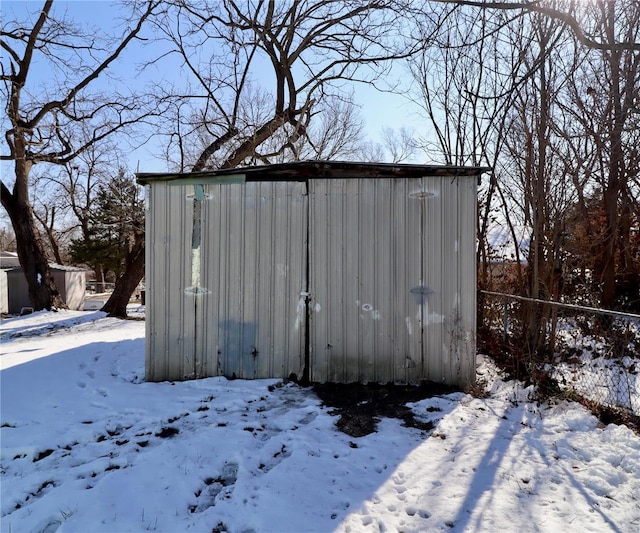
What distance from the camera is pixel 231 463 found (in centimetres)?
301

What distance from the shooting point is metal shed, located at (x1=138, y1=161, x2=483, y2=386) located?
4.80 meters

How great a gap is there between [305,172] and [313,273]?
4.30ft

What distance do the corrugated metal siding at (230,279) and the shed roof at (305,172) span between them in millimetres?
128

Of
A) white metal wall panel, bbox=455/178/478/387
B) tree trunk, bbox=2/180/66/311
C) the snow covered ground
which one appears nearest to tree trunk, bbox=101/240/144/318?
tree trunk, bbox=2/180/66/311

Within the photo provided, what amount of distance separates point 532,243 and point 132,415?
577 cm

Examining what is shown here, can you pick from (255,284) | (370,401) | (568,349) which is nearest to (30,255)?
(255,284)

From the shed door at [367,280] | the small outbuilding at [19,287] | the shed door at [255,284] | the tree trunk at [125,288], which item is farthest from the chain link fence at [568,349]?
the small outbuilding at [19,287]

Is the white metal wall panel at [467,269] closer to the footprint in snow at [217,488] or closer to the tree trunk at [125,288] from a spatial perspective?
the footprint in snow at [217,488]

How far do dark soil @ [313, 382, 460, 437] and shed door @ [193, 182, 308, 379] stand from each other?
684 mm

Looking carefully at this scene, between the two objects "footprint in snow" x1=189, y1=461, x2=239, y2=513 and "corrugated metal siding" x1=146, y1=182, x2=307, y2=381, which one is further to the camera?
"corrugated metal siding" x1=146, y1=182, x2=307, y2=381

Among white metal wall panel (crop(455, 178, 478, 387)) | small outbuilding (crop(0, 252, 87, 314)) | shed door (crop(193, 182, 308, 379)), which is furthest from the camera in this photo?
small outbuilding (crop(0, 252, 87, 314))

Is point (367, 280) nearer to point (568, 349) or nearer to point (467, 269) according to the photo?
point (467, 269)

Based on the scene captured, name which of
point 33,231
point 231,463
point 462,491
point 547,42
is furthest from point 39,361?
point 33,231

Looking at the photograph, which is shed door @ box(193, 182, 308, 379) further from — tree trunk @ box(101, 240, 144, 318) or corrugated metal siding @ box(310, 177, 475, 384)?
tree trunk @ box(101, 240, 144, 318)
